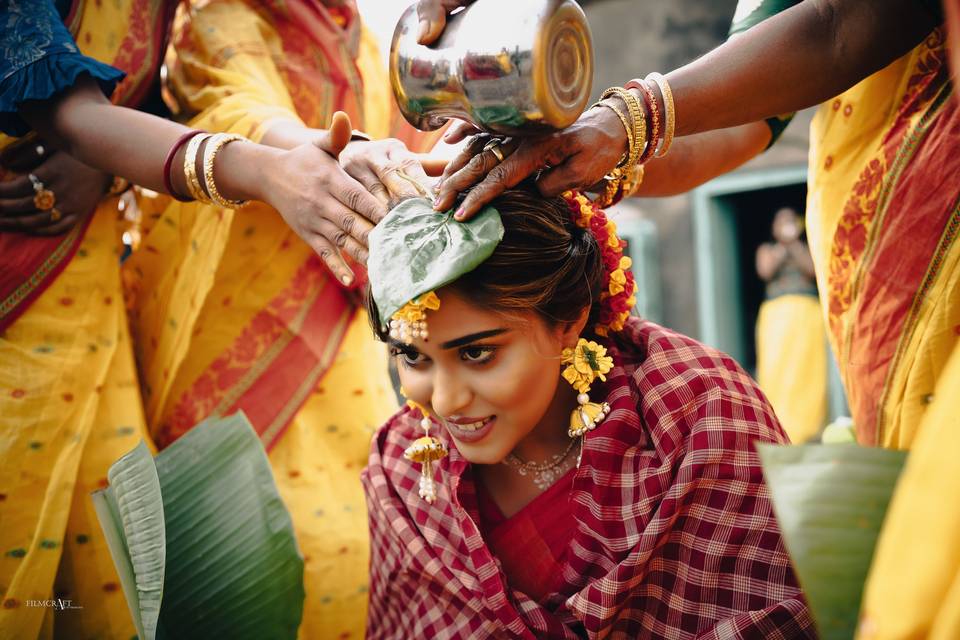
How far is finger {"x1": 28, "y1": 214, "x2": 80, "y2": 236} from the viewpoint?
2170mm

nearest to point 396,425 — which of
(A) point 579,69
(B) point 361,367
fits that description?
(B) point 361,367

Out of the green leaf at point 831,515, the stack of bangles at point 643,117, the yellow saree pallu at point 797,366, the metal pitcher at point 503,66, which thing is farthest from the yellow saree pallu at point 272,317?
the yellow saree pallu at point 797,366

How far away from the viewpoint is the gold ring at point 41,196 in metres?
2.14

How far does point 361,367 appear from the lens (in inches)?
103

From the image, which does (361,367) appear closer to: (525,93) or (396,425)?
(396,425)

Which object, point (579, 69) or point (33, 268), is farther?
point (33, 268)

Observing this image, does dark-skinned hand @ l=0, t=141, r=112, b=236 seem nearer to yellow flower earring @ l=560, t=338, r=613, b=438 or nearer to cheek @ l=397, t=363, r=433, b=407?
cheek @ l=397, t=363, r=433, b=407

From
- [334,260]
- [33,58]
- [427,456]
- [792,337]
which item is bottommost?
[792,337]

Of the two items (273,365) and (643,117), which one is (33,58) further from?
(643,117)

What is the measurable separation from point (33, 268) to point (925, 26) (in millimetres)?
1977

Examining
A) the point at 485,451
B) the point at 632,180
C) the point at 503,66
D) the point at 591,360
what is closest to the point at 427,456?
the point at 485,451

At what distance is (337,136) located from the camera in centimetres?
171

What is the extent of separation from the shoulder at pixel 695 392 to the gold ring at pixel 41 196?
1432 mm

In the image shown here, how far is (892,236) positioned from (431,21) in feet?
2.87
